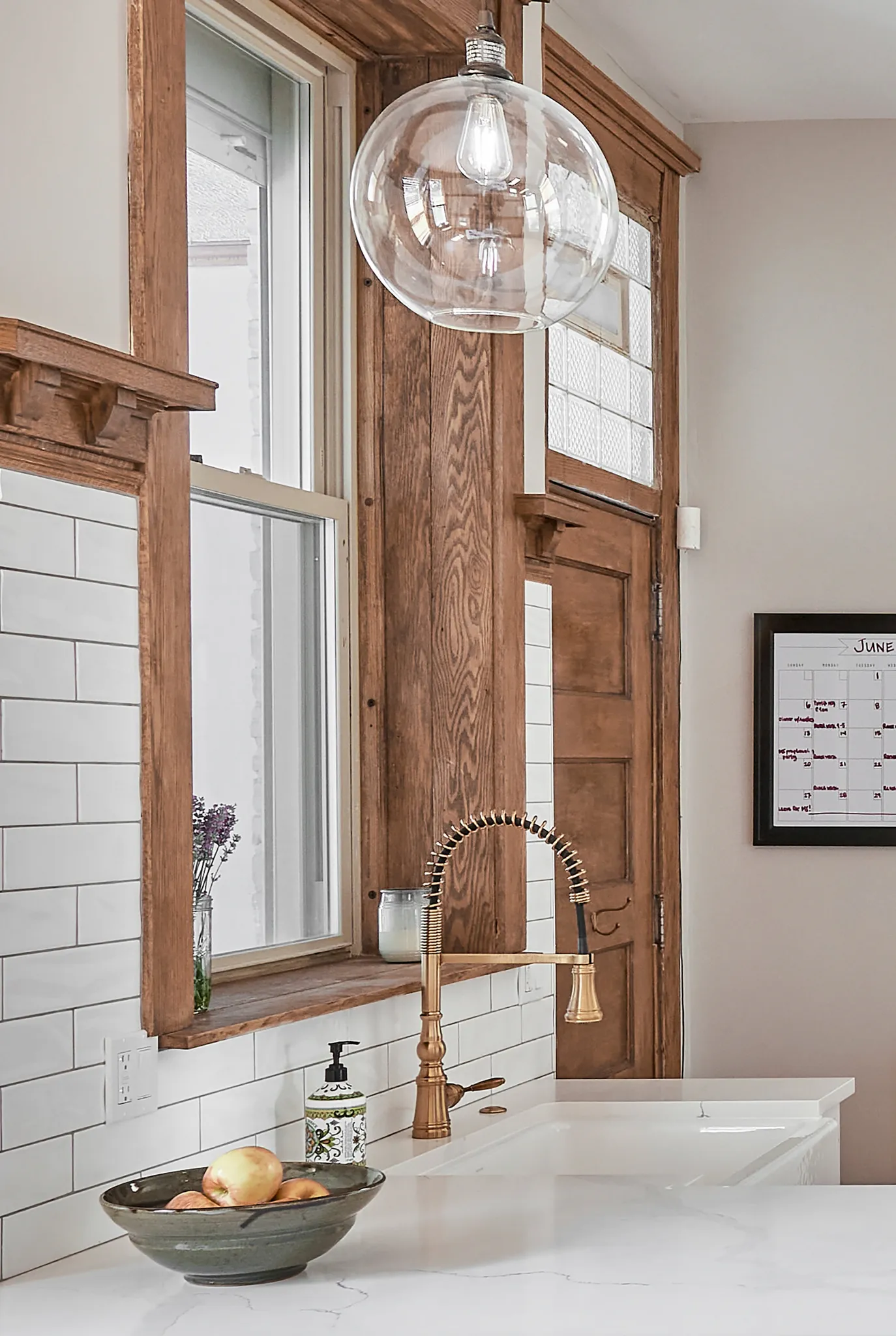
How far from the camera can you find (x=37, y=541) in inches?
72.2

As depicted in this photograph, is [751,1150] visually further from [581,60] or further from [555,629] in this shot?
[581,60]

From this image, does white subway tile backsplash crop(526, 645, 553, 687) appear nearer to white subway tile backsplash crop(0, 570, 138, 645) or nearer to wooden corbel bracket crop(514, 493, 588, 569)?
wooden corbel bracket crop(514, 493, 588, 569)

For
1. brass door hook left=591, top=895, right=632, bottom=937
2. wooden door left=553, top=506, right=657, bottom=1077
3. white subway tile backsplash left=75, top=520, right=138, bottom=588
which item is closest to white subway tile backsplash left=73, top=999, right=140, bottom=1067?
white subway tile backsplash left=75, top=520, right=138, bottom=588

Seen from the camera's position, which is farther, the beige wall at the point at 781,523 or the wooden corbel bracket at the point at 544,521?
the beige wall at the point at 781,523

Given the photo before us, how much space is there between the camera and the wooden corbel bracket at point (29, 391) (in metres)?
1.74

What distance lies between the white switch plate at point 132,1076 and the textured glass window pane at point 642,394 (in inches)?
96.7

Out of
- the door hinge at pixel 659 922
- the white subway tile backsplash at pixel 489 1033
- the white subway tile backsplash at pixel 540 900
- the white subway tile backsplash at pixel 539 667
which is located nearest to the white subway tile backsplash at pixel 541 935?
the white subway tile backsplash at pixel 540 900

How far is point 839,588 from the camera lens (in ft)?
13.6

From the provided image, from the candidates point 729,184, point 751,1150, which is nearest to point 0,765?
point 751,1150

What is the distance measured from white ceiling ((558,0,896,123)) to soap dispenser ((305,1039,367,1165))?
7.75 ft

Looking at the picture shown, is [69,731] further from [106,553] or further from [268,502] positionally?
[268,502]

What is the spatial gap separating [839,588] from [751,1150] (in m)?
Result: 1.80

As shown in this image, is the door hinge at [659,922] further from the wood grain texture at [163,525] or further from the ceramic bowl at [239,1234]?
the ceramic bowl at [239,1234]

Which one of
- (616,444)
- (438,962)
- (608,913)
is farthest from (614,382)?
(438,962)
